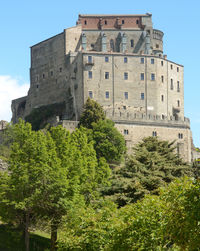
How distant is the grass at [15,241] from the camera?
146 feet

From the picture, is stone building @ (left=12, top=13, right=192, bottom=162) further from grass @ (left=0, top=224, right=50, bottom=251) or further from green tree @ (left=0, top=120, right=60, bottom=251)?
green tree @ (left=0, top=120, right=60, bottom=251)

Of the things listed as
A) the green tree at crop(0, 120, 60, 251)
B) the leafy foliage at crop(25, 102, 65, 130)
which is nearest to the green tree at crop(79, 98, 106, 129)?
the leafy foliage at crop(25, 102, 65, 130)

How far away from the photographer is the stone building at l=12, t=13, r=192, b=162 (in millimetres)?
92062

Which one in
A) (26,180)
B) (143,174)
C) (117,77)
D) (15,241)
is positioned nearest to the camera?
(26,180)

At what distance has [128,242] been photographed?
31.0m

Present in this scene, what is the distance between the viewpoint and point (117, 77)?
313 feet

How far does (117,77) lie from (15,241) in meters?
52.9

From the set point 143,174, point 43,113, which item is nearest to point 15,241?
point 143,174

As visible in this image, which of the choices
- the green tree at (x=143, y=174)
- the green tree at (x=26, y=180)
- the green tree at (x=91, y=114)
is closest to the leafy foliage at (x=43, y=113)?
the green tree at (x=91, y=114)

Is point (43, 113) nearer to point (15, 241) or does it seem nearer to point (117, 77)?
point (117, 77)

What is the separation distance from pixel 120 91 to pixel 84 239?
60.1 metres

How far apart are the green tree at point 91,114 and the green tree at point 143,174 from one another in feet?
78.8

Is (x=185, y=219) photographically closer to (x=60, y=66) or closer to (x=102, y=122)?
(x=102, y=122)

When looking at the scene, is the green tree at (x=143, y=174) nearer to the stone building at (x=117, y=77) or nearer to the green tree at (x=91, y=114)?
the green tree at (x=91, y=114)
